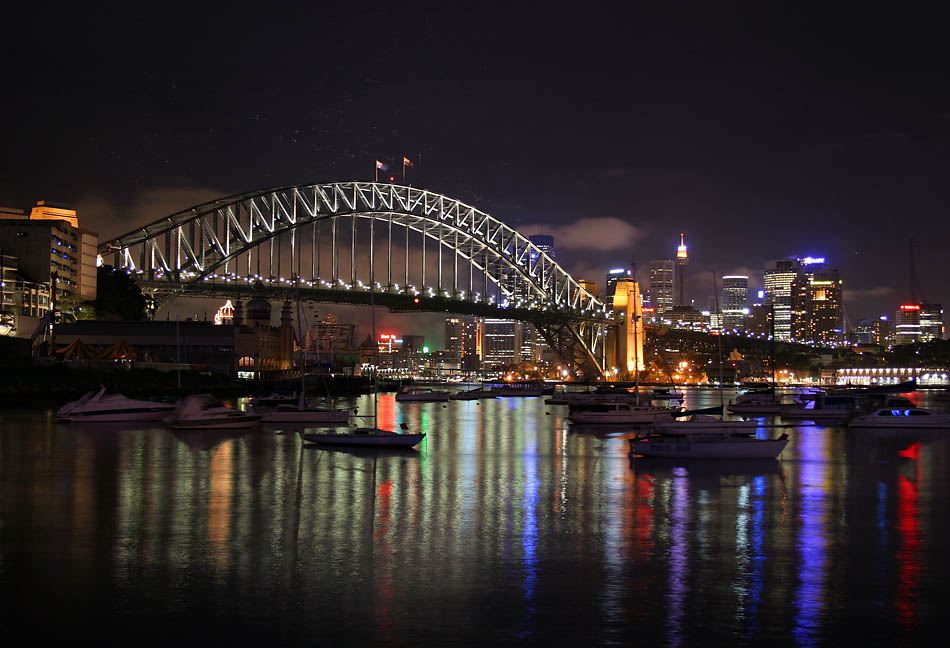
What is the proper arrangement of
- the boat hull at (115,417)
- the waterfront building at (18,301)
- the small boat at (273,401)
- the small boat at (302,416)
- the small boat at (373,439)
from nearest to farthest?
the small boat at (373,439)
the boat hull at (115,417)
the small boat at (302,416)
the small boat at (273,401)
the waterfront building at (18,301)

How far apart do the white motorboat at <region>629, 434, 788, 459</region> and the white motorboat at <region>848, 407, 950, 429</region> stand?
19084 mm

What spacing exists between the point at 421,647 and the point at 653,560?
5.64 metres

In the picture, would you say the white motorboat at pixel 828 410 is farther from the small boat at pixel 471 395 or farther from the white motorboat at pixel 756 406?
the small boat at pixel 471 395

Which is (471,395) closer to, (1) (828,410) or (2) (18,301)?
(2) (18,301)

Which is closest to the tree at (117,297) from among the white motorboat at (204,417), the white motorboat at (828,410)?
the white motorboat at (204,417)

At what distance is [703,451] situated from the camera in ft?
97.2

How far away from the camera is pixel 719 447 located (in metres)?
29.3

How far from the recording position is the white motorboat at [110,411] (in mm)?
45000

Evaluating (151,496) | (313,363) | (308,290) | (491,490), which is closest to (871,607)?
(491,490)

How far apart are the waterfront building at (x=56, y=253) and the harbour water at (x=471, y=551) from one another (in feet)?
226

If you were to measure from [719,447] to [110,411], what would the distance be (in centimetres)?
3067

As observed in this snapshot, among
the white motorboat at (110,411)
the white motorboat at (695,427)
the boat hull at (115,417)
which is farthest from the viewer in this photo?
the white motorboat at (110,411)

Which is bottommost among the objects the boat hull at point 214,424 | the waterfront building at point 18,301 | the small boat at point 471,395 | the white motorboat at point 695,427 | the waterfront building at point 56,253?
the small boat at point 471,395

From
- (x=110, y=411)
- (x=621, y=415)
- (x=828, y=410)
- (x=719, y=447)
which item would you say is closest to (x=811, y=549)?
(x=719, y=447)
